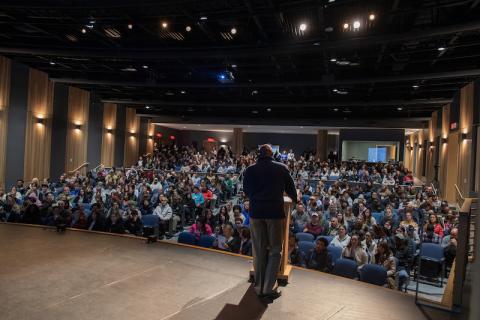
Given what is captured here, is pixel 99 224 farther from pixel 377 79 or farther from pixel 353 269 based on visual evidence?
pixel 377 79

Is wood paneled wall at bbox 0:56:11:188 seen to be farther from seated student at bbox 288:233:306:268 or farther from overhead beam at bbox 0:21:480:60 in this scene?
seated student at bbox 288:233:306:268

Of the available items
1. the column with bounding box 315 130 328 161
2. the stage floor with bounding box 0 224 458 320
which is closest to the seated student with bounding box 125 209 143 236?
the stage floor with bounding box 0 224 458 320

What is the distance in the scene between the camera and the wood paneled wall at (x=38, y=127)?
1194 centimetres

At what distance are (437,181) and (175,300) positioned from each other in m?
13.5

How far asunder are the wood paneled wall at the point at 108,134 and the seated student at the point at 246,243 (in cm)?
1318

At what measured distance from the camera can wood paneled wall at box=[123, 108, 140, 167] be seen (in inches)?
738

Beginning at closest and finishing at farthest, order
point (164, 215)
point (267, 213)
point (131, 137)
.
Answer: point (267, 213), point (164, 215), point (131, 137)

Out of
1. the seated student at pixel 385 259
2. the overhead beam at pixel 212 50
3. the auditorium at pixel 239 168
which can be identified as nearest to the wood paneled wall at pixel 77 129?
the auditorium at pixel 239 168

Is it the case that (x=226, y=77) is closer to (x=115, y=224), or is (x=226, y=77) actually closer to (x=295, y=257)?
(x=115, y=224)

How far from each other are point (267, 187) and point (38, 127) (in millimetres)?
12159

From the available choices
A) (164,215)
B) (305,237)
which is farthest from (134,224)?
(305,237)

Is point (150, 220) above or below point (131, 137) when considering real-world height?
below

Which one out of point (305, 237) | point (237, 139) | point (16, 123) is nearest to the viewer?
point (305, 237)

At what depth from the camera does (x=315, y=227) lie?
6.44 metres
